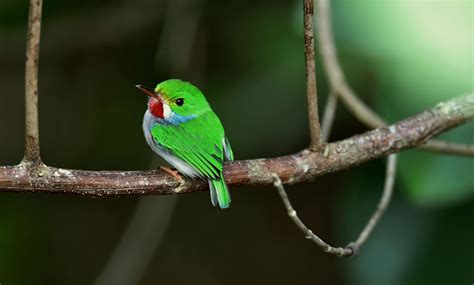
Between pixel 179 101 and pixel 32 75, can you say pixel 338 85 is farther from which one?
pixel 32 75

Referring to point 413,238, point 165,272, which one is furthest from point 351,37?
point 165,272

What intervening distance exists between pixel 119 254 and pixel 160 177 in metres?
1.84

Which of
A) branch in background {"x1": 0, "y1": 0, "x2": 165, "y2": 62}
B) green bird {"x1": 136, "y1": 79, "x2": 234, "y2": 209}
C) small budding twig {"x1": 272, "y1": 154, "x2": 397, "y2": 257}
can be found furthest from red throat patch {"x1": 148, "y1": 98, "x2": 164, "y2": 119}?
branch in background {"x1": 0, "y1": 0, "x2": 165, "y2": 62}

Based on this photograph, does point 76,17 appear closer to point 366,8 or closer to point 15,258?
point 15,258

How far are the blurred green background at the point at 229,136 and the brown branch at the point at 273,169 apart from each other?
67cm

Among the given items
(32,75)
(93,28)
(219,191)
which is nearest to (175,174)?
(219,191)

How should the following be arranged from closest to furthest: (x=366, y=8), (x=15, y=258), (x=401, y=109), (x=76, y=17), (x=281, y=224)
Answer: (x=366, y=8), (x=401, y=109), (x=15, y=258), (x=76, y=17), (x=281, y=224)

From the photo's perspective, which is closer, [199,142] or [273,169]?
[273,169]

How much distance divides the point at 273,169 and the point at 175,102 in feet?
1.57

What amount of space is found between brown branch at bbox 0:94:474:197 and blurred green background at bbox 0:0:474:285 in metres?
0.67

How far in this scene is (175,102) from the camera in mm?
2498

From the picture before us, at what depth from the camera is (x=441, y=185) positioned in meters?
3.08

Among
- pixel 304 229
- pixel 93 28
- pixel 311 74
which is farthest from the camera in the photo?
pixel 93 28

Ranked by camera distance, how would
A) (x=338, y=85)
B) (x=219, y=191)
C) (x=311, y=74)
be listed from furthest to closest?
(x=338, y=85), (x=219, y=191), (x=311, y=74)
